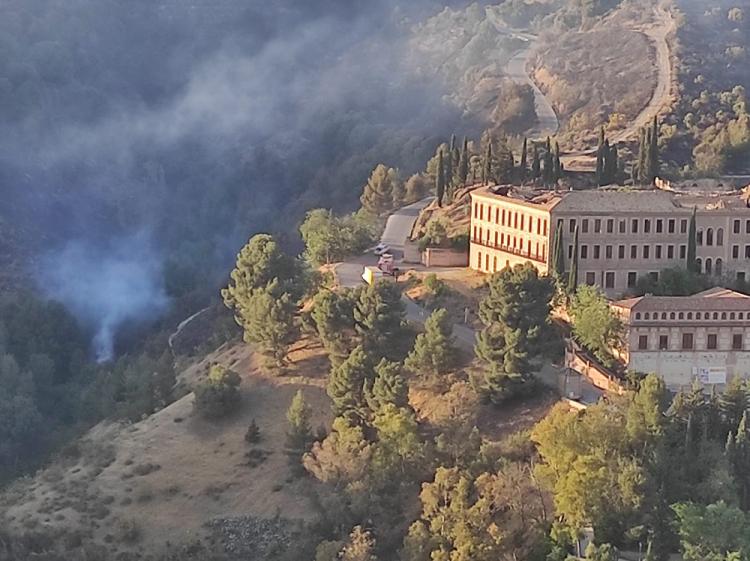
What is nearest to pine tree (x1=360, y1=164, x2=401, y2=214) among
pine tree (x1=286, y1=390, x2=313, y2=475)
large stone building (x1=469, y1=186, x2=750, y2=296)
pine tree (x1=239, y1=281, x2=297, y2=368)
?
pine tree (x1=239, y1=281, x2=297, y2=368)

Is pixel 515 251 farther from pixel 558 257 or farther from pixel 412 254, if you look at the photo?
pixel 412 254

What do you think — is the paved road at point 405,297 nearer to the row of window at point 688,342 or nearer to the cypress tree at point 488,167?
the row of window at point 688,342

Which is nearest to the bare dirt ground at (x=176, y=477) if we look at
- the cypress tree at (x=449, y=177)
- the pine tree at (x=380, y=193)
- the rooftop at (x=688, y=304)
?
the rooftop at (x=688, y=304)

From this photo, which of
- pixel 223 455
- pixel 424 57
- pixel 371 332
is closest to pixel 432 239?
pixel 371 332

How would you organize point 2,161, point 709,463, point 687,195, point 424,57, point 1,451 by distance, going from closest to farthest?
point 709,463 < point 687,195 < point 1,451 < point 2,161 < point 424,57

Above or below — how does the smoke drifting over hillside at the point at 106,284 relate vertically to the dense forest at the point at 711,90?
below

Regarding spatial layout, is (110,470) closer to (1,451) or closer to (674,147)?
(1,451)
